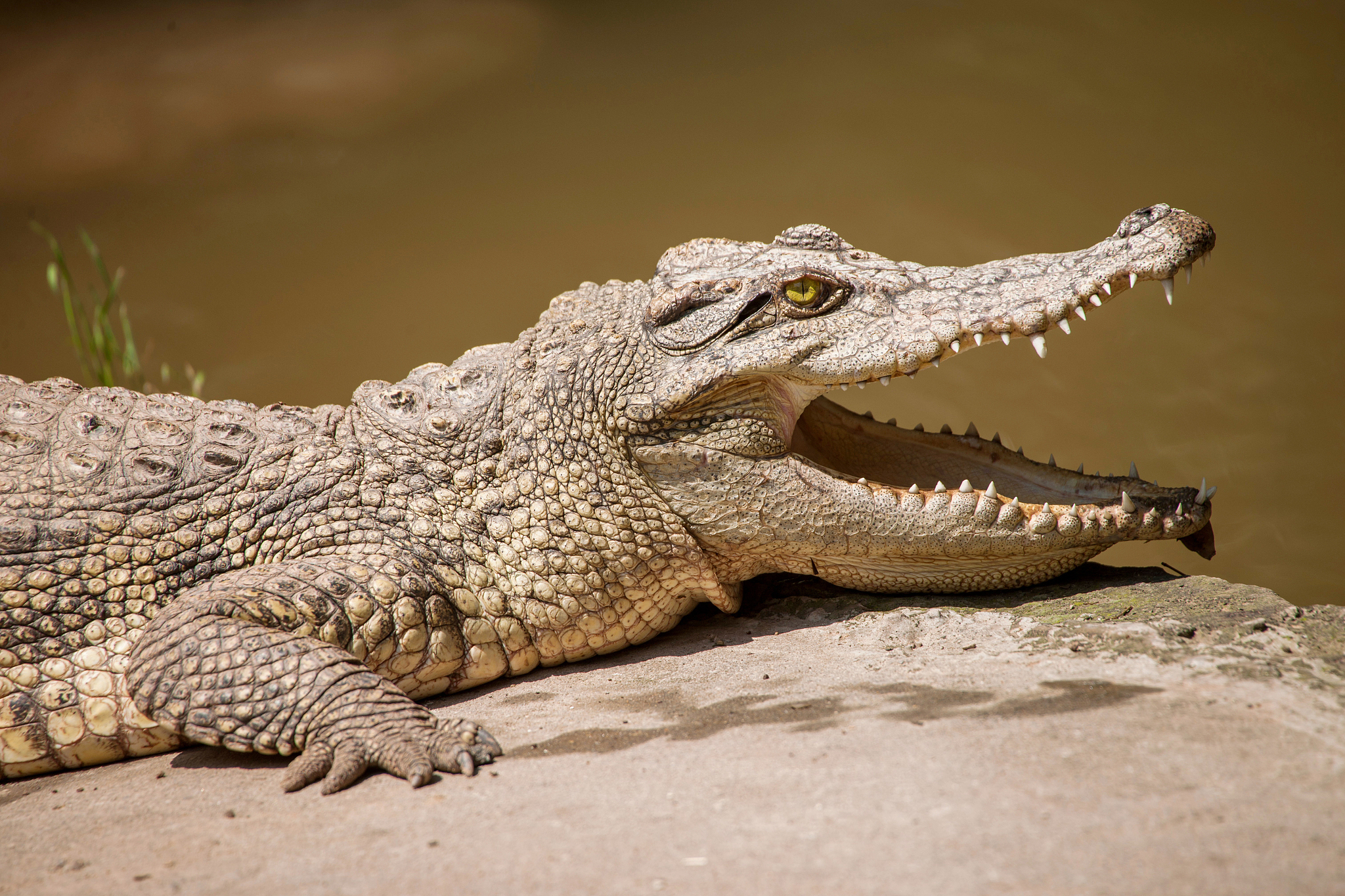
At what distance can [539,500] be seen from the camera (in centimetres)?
297

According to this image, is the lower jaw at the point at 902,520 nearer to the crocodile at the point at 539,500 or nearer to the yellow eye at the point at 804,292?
the crocodile at the point at 539,500

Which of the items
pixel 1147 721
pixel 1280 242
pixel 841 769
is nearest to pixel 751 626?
pixel 841 769

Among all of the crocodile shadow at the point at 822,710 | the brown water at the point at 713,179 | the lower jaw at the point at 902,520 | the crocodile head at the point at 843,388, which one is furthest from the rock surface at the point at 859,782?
the brown water at the point at 713,179

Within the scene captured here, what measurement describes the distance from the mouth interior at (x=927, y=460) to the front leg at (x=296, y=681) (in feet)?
5.09

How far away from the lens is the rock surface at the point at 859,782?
5.20 feet

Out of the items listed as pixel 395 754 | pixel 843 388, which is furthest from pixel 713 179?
A: pixel 395 754

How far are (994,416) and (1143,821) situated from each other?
518cm

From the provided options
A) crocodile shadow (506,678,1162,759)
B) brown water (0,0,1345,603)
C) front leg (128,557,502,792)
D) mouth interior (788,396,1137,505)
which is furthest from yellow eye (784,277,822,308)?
brown water (0,0,1345,603)

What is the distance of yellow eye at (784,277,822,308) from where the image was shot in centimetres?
295

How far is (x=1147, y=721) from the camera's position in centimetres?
202

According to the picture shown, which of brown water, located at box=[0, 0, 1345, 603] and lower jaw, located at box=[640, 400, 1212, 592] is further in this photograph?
brown water, located at box=[0, 0, 1345, 603]

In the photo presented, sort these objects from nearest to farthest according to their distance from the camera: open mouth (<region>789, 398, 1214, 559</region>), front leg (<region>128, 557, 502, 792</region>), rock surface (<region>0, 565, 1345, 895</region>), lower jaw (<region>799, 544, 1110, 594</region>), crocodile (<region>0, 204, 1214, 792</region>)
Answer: rock surface (<region>0, 565, 1345, 895</region>) → front leg (<region>128, 557, 502, 792</region>) → crocodile (<region>0, 204, 1214, 792</region>) → open mouth (<region>789, 398, 1214, 559</region>) → lower jaw (<region>799, 544, 1110, 594</region>)

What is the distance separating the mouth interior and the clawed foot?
1490mm

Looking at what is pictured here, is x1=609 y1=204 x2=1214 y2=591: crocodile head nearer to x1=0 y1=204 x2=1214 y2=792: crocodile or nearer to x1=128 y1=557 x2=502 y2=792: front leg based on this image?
x1=0 y1=204 x2=1214 y2=792: crocodile
